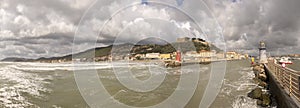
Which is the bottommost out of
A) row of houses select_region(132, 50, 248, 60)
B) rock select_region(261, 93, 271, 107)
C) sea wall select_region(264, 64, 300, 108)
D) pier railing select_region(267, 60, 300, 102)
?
rock select_region(261, 93, 271, 107)

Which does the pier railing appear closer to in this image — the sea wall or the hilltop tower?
the sea wall

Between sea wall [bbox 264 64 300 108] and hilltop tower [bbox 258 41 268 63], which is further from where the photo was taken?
hilltop tower [bbox 258 41 268 63]

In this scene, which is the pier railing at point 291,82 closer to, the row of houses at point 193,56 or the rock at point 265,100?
the rock at point 265,100

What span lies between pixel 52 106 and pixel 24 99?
4.65 feet

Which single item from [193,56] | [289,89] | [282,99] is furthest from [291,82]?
[193,56]

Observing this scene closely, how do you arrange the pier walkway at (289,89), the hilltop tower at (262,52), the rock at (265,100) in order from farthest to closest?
the hilltop tower at (262,52) → the rock at (265,100) → the pier walkway at (289,89)

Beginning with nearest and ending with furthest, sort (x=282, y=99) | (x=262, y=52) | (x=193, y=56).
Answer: (x=282, y=99) < (x=262, y=52) < (x=193, y=56)

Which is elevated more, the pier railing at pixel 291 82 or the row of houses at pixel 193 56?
the row of houses at pixel 193 56

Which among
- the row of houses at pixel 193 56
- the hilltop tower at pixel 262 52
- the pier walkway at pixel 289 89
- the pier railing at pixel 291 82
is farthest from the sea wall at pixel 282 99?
the hilltop tower at pixel 262 52

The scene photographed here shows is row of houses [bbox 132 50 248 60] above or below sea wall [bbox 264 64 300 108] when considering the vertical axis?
above

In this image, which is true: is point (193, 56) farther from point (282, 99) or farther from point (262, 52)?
point (282, 99)

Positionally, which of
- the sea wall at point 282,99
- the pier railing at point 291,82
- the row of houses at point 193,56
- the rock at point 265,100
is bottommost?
the rock at point 265,100

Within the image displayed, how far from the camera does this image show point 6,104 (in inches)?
341

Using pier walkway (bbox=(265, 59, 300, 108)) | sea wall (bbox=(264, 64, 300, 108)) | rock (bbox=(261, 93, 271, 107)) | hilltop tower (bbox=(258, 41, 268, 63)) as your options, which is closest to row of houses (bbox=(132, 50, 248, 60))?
hilltop tower (bbox=(258, 41, 268, 63))
